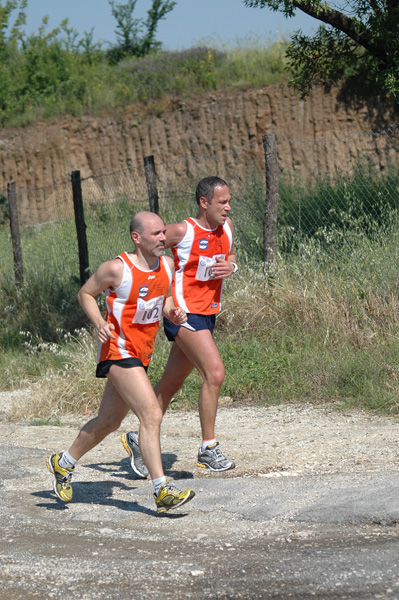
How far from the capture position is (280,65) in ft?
76.6

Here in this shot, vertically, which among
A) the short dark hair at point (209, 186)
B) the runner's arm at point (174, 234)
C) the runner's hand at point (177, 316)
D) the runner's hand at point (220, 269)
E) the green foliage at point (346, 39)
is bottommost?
the runner's hand at point (177, 316)

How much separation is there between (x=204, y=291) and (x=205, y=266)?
192 mm

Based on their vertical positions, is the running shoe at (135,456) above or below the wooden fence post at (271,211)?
below

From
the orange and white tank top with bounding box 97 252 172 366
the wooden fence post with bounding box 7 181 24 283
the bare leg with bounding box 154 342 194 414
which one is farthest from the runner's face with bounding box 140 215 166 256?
the wooden fence post with bounding box 7 181 24 283

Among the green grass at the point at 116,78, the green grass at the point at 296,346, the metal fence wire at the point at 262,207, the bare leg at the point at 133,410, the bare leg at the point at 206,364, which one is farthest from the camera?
the green grass at the point at 116,78

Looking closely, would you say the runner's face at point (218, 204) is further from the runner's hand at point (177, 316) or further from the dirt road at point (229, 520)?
the dirt road at point (229, 520)

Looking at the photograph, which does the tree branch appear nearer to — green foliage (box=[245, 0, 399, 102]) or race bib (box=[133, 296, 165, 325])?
green foliage (box=[245, 0, 399, 102])

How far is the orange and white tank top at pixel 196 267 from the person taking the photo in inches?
233

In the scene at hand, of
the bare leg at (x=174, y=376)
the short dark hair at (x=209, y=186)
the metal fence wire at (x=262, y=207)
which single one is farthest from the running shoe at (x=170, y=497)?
the metal fence wire at (x=262, y=207)

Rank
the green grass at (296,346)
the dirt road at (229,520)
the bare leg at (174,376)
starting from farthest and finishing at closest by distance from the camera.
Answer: the green grass at (296,346) < the bare leg at (174,376) < the dirt road at (229,520)

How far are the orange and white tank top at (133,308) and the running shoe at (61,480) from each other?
825mm

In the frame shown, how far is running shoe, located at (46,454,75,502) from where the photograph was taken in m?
5.33

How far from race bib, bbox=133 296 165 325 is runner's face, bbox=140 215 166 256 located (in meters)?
0.31

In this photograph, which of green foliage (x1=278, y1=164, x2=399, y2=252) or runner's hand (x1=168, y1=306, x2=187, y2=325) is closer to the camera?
runner's hand (x1=168, y1=306, x2=187, y2=325)
